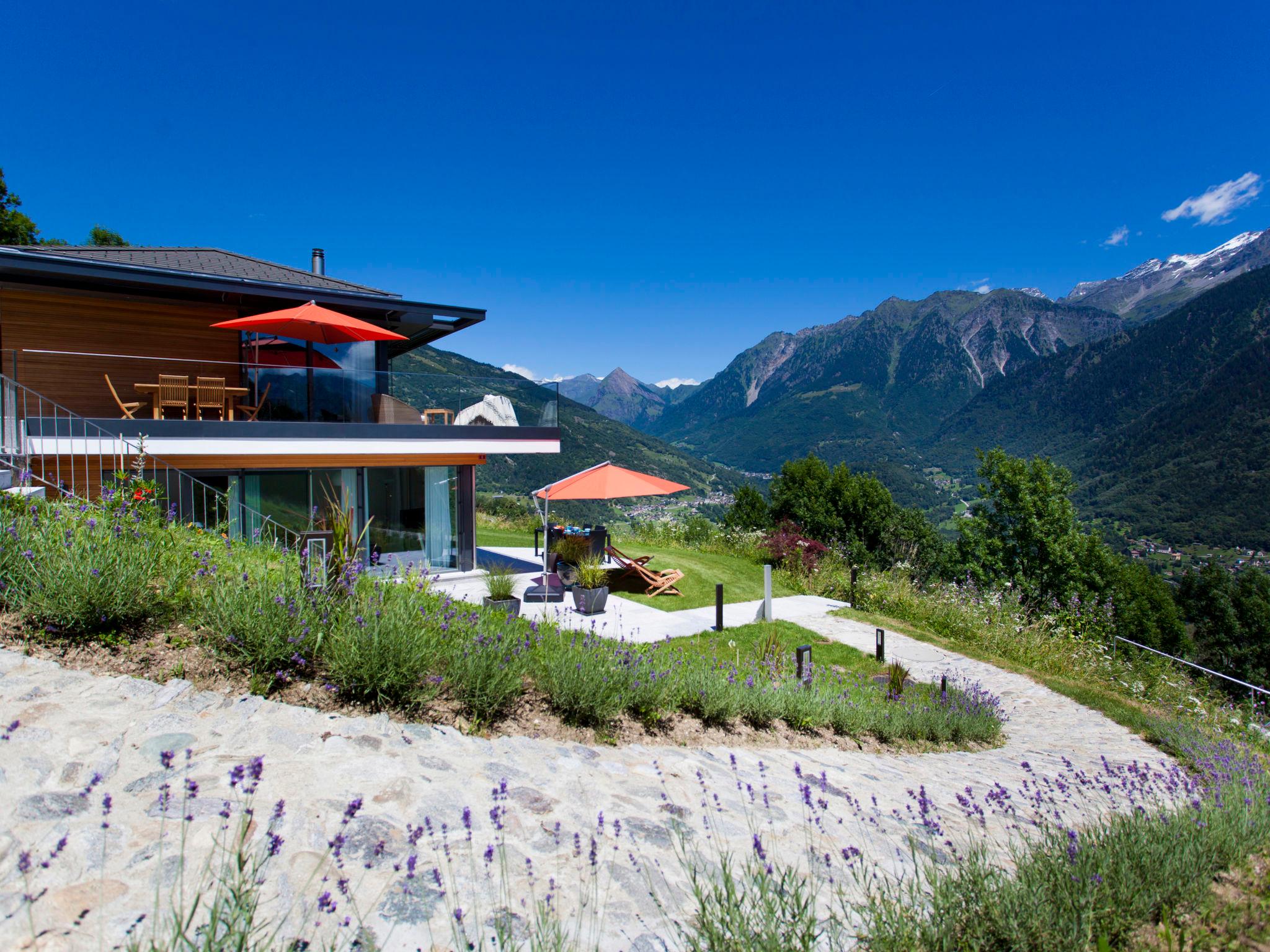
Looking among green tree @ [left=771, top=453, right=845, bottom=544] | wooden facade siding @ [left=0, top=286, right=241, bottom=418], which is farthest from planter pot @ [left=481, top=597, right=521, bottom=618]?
green tree @ [left=771, top=453, right=845, bottom=544]

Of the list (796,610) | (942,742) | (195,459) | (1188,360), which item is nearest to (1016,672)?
(796,610)

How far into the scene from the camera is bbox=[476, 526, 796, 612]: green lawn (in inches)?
522

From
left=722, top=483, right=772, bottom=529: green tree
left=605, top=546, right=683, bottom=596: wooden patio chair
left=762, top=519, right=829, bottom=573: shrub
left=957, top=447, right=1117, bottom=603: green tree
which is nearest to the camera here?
left=605, top=546, right=683, bottom=596: wooden patio chair

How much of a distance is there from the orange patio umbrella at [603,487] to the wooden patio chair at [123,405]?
7.14 meters

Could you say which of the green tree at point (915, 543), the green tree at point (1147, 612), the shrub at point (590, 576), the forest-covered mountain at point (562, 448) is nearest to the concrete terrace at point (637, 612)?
the shrub at point (590, 576)

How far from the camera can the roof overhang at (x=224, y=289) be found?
11125 mm

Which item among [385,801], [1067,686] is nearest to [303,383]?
[385,801]

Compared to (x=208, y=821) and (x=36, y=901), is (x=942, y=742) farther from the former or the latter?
(x=36, y=901)

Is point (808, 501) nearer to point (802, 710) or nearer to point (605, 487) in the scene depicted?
point (605, 487)

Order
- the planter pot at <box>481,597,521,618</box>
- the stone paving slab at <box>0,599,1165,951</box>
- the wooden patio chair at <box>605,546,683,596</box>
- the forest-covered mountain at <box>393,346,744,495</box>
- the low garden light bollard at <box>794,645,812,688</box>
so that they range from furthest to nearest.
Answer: the forest-covered mountain at <box>393,346,744,495</box>, the wooden patio chair at <box>605,546,683,596</box>, the planter pot at <box>481,597,521,618</box>, the low garden light bollard at <box>794,645,812,688</box>, the stone paving slab at <box>0,599,1165,951</box>

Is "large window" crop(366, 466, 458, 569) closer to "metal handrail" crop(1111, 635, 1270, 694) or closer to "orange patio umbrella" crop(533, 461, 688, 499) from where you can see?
"orange patio umbrella" crop(533, 461, 688, 499)

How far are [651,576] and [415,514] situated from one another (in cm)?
542

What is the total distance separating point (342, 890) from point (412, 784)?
3.92ft

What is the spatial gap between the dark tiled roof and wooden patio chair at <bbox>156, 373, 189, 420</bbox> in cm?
202
